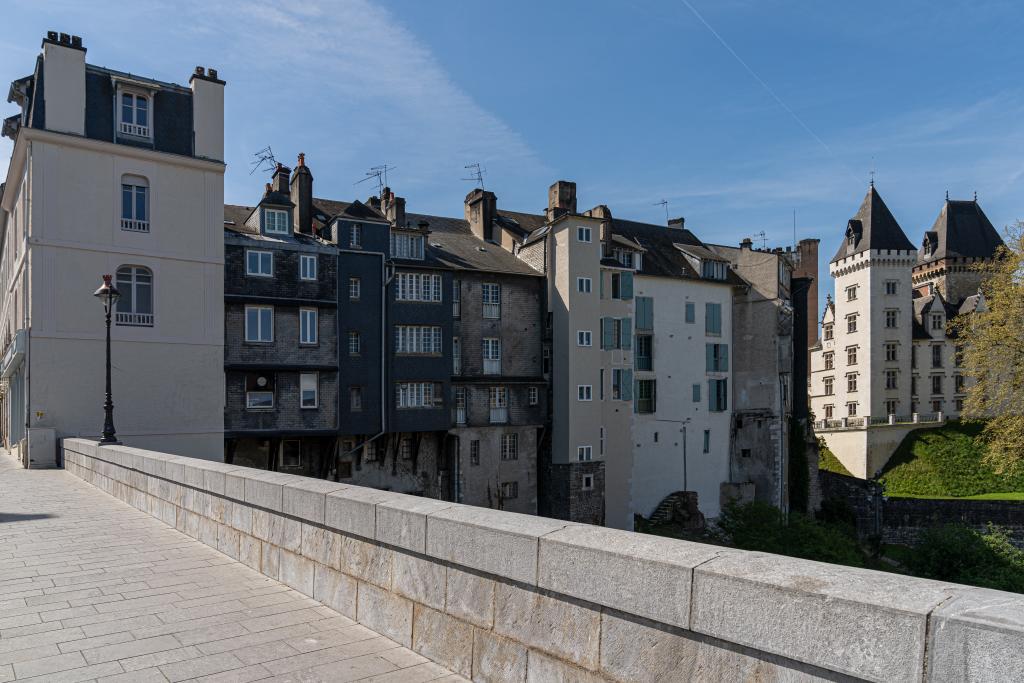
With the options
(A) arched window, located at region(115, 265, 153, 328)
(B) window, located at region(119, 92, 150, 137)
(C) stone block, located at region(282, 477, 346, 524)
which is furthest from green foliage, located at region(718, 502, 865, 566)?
(C) stone block, located at region(282, 477, 346, 524)

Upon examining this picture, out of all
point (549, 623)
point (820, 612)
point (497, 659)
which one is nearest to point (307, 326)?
point (497, 659)

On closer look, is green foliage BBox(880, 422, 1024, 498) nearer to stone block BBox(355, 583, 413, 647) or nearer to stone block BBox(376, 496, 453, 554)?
stone block BBox(355, 583, 413, 647)

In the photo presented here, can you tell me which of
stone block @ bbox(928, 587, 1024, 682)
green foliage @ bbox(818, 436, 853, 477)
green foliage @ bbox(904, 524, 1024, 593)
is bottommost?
green foliage @ bbox(818, 436, 853, 477)

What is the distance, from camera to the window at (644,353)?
4297 centimetres

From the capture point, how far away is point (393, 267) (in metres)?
34.8

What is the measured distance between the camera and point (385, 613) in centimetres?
582

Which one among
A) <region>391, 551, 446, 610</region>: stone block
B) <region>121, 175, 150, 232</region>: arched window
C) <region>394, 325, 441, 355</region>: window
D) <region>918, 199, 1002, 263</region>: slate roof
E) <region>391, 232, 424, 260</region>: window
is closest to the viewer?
<region>391, 551, 446, 610</region>: stone block

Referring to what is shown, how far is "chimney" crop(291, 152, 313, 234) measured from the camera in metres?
35.7

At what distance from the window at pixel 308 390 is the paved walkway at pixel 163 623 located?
73.2 ft

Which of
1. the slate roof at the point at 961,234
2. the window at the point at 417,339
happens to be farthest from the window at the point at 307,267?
the slate roof at the point at 961,234

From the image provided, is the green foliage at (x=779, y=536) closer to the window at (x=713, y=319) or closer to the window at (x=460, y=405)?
the window at (x=713, y=319)

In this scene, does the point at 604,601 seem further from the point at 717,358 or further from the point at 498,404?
the point at 717,358

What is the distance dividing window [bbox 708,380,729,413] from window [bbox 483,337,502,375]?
14790mm

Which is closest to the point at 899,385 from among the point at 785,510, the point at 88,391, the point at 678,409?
the point at 785,510
